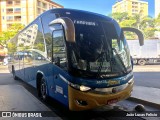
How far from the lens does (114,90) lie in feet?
19.9

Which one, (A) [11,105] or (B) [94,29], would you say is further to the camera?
(A) [11,105]

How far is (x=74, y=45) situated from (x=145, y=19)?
187 feet

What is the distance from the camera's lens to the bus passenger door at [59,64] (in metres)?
6.00

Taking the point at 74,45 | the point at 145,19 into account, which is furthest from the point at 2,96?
the point at 145,19

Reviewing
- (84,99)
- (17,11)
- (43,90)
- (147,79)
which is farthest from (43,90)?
(17,11)

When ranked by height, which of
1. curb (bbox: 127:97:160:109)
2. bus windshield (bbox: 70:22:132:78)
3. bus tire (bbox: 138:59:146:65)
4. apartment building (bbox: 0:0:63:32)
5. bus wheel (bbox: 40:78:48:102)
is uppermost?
apartment building (bbox: 0:0:63:32)

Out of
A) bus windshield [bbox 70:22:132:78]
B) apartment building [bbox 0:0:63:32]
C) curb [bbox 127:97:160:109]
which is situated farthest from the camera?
apartment building [bbox 0:0:63:32]

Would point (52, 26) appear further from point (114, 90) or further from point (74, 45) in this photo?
point (114, 90)

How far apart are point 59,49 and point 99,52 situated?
1088mm

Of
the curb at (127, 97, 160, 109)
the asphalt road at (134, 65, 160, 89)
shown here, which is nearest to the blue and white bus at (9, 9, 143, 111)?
the curb at (127, 97, 160, 109)

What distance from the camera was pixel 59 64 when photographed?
634cm

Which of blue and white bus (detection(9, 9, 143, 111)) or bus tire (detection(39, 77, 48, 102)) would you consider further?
bus tire (detection(39, 77, 48, 102))

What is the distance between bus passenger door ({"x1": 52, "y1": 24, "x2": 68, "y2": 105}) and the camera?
19.7 feet

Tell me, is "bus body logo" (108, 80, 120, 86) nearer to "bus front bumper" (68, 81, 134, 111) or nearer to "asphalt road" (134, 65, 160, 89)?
"bus front bumper" (68, 81, 134, 111)
